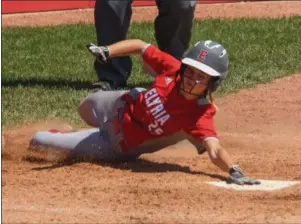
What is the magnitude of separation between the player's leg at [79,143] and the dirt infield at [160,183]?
0.32ft

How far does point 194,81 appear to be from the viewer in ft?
21.2

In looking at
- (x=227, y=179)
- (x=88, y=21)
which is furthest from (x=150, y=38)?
(x=227, y=179)

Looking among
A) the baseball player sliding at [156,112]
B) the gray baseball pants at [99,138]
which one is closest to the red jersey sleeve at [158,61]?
Result: the baseball player sliding at [156,112]

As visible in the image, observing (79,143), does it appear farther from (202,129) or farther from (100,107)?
(202,129)

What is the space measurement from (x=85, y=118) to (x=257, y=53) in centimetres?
460

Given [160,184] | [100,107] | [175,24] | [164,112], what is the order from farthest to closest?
1. [175,24]
2. [100,107]
3. [164,112]
4. [160,184]

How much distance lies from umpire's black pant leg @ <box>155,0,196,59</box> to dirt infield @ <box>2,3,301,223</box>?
3.26 ft

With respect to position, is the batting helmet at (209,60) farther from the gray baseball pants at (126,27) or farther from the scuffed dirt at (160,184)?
the gray baseball pants at (126,27)

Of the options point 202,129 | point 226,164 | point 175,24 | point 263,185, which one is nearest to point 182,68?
point 202,129

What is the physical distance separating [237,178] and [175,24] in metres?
3.14

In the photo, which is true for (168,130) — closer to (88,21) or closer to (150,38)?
(150,38)

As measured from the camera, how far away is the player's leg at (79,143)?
6.94 metres

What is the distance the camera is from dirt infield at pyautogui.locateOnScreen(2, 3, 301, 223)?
5453 mm

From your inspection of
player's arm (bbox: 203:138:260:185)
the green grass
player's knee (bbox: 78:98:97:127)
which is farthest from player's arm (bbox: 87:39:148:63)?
the green grass
